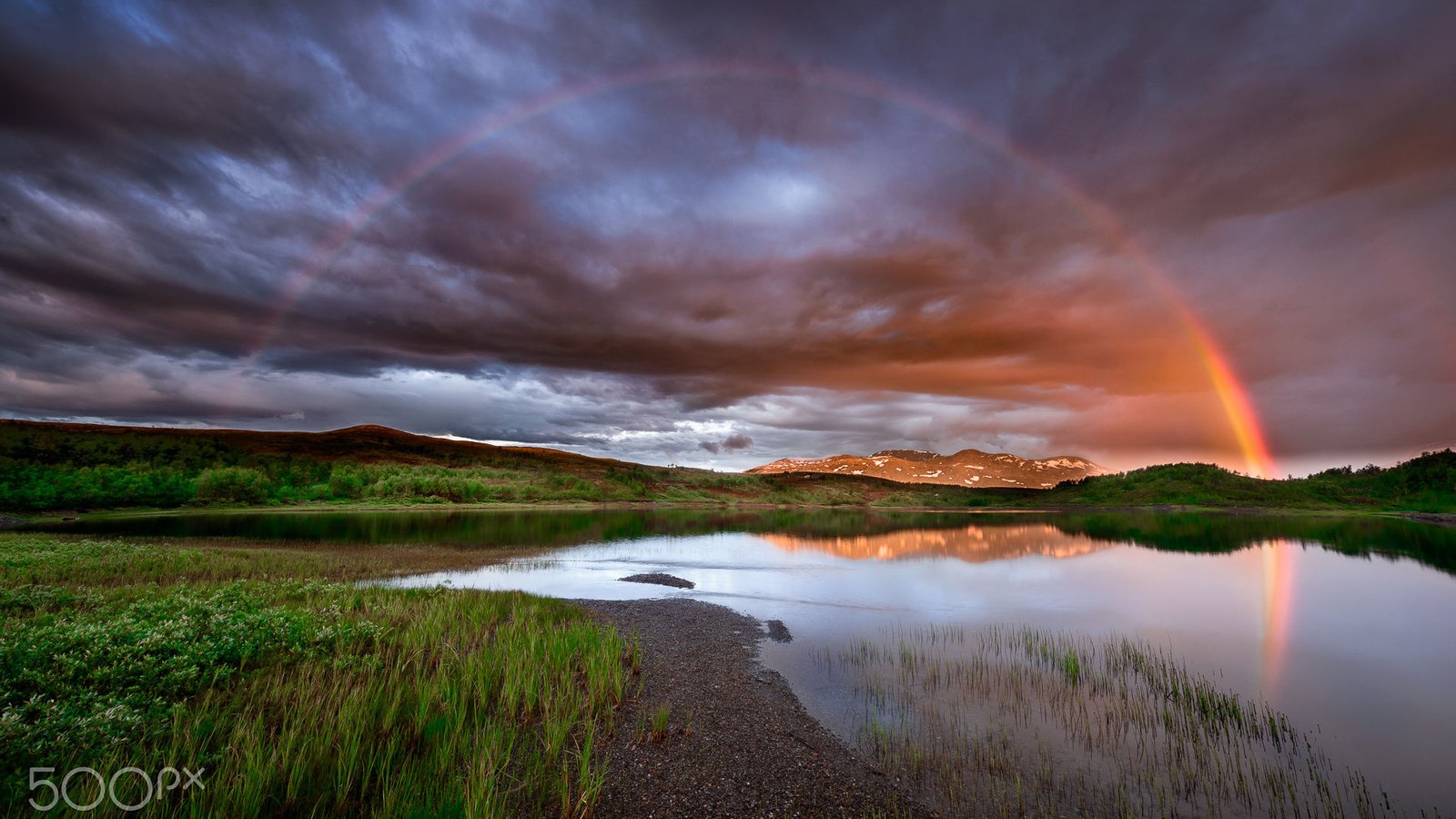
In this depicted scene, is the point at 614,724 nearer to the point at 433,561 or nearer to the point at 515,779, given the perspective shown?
the point at 515,779

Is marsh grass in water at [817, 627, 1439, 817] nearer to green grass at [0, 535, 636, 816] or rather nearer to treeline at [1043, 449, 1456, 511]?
green grass at [0, 535, 636, 816]

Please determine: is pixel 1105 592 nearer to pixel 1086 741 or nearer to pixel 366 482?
pixel 1086 741

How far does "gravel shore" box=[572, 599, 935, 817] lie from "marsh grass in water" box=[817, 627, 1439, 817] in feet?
3.87

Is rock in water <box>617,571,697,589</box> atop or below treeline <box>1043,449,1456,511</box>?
below

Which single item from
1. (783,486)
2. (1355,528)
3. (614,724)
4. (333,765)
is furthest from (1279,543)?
(783,486)

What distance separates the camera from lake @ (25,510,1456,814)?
15117mm

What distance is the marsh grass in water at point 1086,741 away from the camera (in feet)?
31.3

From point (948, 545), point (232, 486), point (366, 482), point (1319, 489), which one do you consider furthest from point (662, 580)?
point (1319, 489)

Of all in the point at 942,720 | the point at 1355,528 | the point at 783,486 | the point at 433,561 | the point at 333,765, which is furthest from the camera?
the point at 783,486

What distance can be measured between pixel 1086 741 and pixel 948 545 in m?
56.3

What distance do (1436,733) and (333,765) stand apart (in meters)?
24.9

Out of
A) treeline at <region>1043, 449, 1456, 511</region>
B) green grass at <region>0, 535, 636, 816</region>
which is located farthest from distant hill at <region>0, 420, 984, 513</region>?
green grass at <region>0, 535, 636, 816</region>

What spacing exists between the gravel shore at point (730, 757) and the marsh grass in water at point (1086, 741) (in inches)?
46.4

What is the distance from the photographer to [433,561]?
122ft
